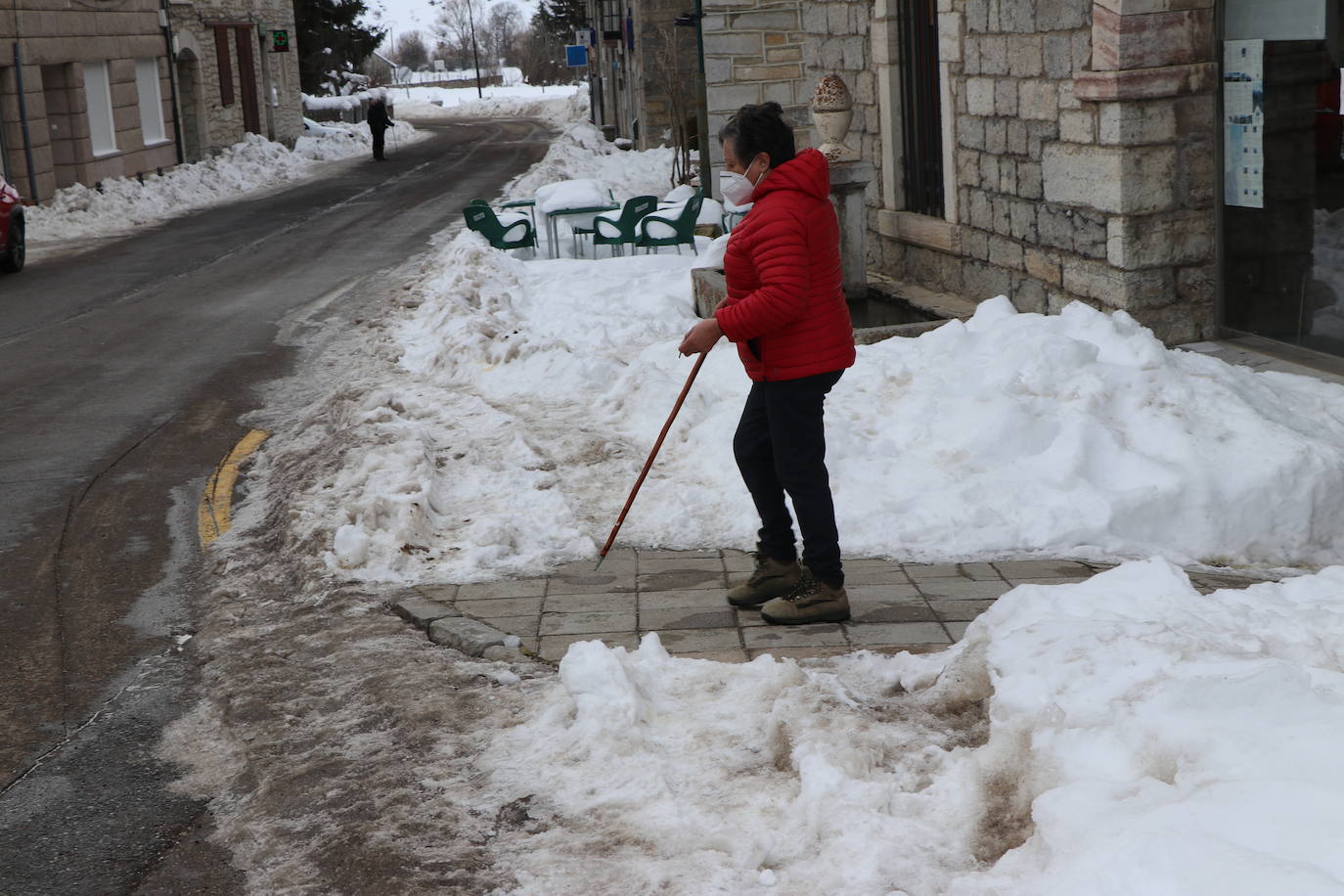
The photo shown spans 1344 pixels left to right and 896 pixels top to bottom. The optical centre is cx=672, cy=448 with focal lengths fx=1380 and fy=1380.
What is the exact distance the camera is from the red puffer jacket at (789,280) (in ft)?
15.8

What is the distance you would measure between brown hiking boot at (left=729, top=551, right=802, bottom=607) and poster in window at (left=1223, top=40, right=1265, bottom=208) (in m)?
4.79

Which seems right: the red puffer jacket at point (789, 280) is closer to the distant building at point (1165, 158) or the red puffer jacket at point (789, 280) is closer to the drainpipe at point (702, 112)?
the distant building at point (1165, 158)

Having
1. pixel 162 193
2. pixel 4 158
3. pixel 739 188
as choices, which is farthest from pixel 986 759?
pixel 162 193

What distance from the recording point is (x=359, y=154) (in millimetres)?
41688

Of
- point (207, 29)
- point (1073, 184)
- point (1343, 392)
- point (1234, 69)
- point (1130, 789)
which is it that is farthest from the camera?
point (207, 29)

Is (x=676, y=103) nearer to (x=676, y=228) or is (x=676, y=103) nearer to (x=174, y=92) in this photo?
(x=676, y=228)

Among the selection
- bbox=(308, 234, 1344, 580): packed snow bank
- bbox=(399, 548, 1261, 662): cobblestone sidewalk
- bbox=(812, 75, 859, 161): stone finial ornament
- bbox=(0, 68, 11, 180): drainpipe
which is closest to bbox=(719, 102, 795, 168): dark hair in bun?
bbox=(399, 548, 1261, 662): cobblestone sidewalk

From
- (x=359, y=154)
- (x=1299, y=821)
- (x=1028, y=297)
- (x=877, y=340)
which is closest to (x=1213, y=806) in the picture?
(x=1299, y=821)

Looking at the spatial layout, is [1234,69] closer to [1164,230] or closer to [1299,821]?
[1164,230]

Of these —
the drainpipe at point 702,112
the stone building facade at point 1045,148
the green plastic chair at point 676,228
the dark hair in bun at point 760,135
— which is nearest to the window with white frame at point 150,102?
the drainpipe at point 702,112

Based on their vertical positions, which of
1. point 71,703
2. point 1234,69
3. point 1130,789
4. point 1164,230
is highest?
point 1234,69

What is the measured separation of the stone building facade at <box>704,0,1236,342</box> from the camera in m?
8.46

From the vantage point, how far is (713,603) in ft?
18.0

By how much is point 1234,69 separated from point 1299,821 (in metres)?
6.80
